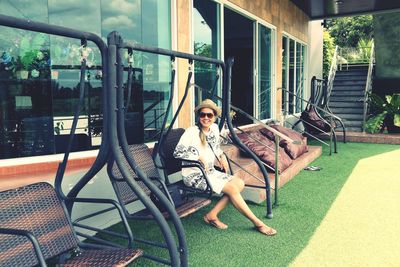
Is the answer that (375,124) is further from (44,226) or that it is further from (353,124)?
(44,226)

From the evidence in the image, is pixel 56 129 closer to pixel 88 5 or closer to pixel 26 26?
pixel 88 5

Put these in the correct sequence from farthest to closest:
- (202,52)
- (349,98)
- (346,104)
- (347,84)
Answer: (347,84)
(349,98)
(346,104)
(202,52)

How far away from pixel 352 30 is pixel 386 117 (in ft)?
81.6

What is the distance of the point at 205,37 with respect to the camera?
5574 mm

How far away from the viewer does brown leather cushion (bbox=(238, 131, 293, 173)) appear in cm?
498

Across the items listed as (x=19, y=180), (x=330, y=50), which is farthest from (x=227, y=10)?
(x=330, y=50)

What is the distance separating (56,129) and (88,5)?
1.36 m

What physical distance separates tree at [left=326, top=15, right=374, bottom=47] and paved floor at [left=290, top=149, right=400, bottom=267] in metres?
29.4

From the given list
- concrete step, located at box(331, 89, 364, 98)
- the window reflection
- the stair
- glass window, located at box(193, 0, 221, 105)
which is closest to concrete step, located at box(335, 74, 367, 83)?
concrete step, located at box(331, 89, 364, 98)

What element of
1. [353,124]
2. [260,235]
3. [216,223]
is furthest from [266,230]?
[353,124]

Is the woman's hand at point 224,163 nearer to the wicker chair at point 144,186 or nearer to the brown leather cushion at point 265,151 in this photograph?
the wicker chair at point 144,186

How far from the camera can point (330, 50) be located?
55.9ft

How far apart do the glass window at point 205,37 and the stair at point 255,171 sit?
945mm

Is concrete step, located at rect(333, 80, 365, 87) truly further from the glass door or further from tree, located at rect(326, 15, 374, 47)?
tree, located at rect(326, 15, 374, 47)
